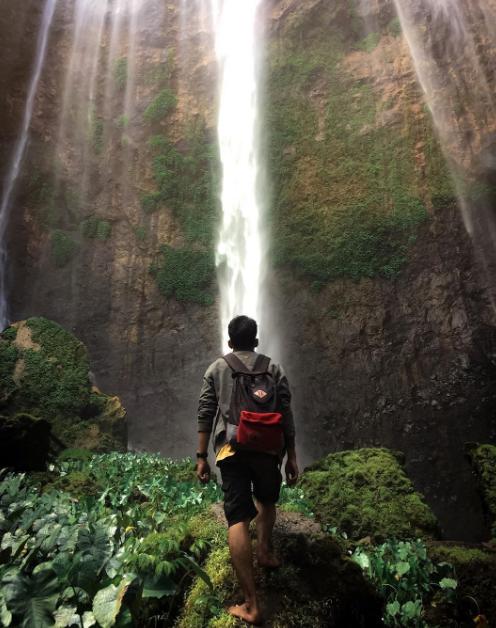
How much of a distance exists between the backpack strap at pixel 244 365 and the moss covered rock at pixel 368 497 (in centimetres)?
308

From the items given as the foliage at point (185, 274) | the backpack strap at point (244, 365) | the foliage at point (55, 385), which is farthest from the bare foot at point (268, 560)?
the foliage at point (185, 274)

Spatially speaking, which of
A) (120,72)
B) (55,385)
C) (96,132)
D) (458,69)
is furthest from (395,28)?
(55,385)

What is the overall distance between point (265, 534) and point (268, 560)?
0.14 metres

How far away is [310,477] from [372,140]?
13641mm

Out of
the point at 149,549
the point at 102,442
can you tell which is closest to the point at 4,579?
the point at 149,549

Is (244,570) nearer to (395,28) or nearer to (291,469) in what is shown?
(291,469)

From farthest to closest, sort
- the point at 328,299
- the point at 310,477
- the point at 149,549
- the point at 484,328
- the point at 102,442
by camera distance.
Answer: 1. the point at 328,299
2. the point at 484,328
3. the point at 102,442
4. the point at 310,477
5. the point at 149,549

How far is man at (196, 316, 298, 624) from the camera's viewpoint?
90.4 inches

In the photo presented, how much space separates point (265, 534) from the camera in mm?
2678

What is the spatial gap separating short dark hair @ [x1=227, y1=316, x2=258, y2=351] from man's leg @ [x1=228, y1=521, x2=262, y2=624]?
1055mm

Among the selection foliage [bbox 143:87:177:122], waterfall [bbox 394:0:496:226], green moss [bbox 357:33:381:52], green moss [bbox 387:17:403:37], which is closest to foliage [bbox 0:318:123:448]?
foliage [bbox 143:87:177:122]

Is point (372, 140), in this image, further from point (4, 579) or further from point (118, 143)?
point (4, 579)

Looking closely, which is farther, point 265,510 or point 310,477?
point 310,477

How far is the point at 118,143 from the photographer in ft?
60.8
